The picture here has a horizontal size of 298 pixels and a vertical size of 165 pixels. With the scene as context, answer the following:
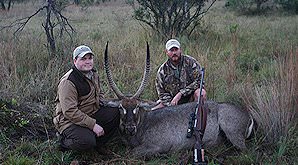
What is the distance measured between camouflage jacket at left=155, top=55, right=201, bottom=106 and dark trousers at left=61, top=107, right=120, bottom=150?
1.30 metres

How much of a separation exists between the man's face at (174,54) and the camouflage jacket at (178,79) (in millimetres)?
125

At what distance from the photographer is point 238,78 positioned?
25.6 ft

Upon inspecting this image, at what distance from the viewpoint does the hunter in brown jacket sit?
4.98 meters

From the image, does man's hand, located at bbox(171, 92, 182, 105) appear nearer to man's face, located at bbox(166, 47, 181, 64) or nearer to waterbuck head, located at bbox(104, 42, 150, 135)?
man's face, located at bbox(166, 47, 181, 64)

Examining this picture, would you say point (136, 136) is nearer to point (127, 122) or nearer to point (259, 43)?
point (127, 122)

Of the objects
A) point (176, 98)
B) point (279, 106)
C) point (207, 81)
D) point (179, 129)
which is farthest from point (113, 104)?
point (207, 81)

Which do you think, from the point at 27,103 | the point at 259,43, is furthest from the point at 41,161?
the point at 259,43

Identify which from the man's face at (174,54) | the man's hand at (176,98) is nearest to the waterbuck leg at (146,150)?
the man's hand at (176,98)

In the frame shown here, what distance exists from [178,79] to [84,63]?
2077mm

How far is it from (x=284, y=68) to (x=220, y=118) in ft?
4.35

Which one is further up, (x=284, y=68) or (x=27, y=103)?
(x=284, y=68)

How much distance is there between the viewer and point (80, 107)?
5.24 m

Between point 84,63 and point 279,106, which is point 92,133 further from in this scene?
point 279,106

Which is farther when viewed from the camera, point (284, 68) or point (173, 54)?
point (173, 54)
